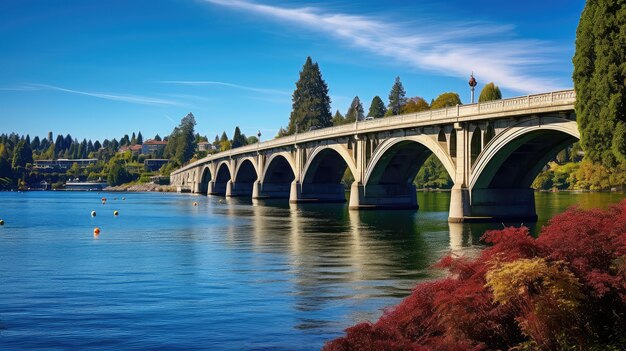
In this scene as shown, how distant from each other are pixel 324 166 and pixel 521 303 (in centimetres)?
9323

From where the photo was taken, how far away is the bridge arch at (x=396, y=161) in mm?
77394

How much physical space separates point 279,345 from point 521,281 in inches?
293

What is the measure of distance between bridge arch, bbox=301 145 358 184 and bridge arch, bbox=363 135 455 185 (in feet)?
43.5

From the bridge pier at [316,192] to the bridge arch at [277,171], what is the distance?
530 inches

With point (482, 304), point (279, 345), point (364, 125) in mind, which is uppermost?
point (364, 125)

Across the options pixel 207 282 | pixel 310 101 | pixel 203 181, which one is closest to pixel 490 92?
pixel 310 101

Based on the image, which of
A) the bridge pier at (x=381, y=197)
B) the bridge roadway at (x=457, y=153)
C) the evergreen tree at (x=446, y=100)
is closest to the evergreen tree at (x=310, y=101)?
the evergreen tree at (x=446, y=100)

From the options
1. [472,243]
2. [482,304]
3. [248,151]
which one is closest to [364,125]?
[472,243]

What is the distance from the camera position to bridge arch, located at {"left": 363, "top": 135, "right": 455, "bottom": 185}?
77394 millimetres

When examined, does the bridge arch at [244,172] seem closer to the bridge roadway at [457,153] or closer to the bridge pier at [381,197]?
the bridge roadway at [457,153]

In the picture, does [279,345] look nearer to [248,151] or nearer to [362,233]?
[362,233]

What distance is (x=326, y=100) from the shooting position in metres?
197

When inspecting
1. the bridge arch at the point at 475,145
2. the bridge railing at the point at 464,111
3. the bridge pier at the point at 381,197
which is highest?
the bridge railing at the point at 464,111

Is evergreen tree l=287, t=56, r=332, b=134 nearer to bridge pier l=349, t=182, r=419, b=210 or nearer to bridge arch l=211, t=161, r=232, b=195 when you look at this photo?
bridge arch l=211, t=161, r=232, b=195
